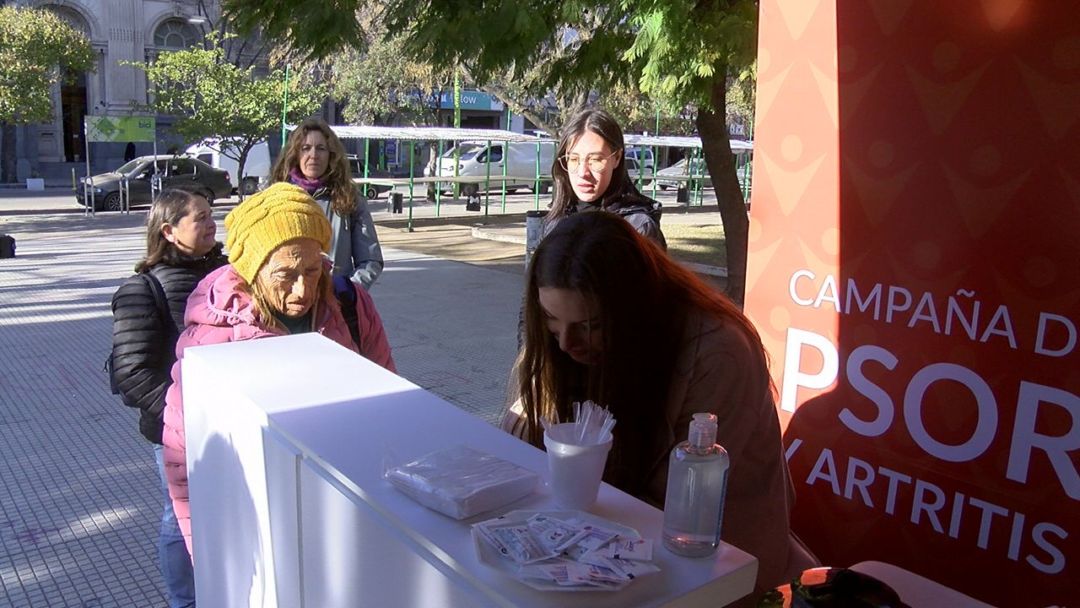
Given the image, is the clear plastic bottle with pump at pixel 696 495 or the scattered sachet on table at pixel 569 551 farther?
the clear plastic bottle with pump at pixel 696 495

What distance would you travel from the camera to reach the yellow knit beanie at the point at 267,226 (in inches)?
90.8

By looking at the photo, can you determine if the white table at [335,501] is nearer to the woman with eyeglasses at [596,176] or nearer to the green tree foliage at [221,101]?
the woman with eyeglasses at [596,176]

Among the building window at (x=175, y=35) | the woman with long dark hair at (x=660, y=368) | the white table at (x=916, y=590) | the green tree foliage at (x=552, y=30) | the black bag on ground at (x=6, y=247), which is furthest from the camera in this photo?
the building window at (x=175, y=35)

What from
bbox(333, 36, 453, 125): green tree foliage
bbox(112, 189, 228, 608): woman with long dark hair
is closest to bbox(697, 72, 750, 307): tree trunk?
bbox(112, 189, 228, 608): woman with long dark hair

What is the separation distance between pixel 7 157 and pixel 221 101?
11.7m

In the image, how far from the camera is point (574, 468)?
137 cm

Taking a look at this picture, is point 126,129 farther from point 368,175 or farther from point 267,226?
point 267,226

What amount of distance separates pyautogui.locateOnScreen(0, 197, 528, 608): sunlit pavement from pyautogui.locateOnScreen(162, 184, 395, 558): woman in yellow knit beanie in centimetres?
48

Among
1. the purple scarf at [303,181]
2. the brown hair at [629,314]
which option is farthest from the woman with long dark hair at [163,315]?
the brown hair at [629,314]

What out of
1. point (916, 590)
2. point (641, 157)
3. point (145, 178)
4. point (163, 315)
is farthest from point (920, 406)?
point (145, 178)

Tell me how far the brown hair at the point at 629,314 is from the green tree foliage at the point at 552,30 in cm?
340

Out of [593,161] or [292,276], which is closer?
[292,276]

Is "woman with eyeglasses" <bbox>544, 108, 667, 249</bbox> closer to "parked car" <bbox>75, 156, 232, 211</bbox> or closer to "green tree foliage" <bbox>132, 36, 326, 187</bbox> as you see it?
"parked car" <bbox>75, 156, 232, 211</bbox>

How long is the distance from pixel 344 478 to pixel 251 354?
0.87 m
